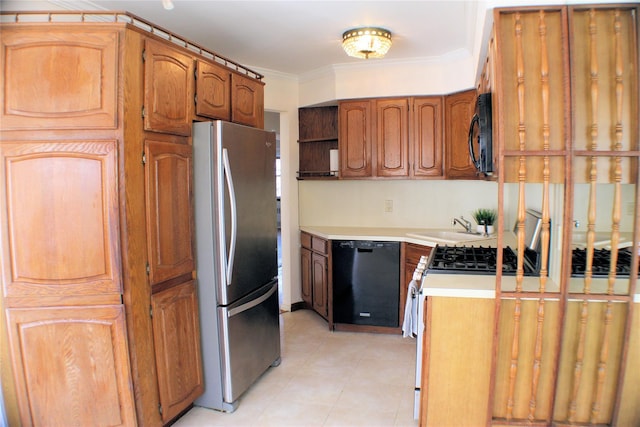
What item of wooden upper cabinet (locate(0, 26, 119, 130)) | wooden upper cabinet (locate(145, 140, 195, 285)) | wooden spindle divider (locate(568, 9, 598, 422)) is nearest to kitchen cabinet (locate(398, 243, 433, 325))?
wooden spindle divider (locate(568, 9, 598, 422))

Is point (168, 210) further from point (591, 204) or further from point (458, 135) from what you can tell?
point (458, 135)

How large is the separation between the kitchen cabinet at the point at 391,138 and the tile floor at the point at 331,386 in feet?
4.98

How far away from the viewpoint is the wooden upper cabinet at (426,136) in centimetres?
390

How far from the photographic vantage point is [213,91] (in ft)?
8.71

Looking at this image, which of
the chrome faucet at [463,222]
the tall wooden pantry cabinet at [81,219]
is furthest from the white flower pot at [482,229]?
the tall wooden pantry cabinet at [81,219]

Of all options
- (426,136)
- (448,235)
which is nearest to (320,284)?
(448,235)

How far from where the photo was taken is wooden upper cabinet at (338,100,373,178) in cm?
406

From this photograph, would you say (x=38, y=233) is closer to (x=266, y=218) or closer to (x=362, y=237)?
(x=266, y=218)

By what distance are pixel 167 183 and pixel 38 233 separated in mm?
621

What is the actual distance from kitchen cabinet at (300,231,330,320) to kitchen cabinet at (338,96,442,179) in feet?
2.46

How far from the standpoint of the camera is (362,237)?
3869mm

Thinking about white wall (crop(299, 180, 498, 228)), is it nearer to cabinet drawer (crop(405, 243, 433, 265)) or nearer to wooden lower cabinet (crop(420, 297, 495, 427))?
cabinet drawer (crop(405, 243, 433, 265))

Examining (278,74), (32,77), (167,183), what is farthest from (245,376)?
(278,74)

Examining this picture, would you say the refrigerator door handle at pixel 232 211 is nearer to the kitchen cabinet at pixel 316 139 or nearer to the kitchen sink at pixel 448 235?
the kitchen sink at pixel 448 235
